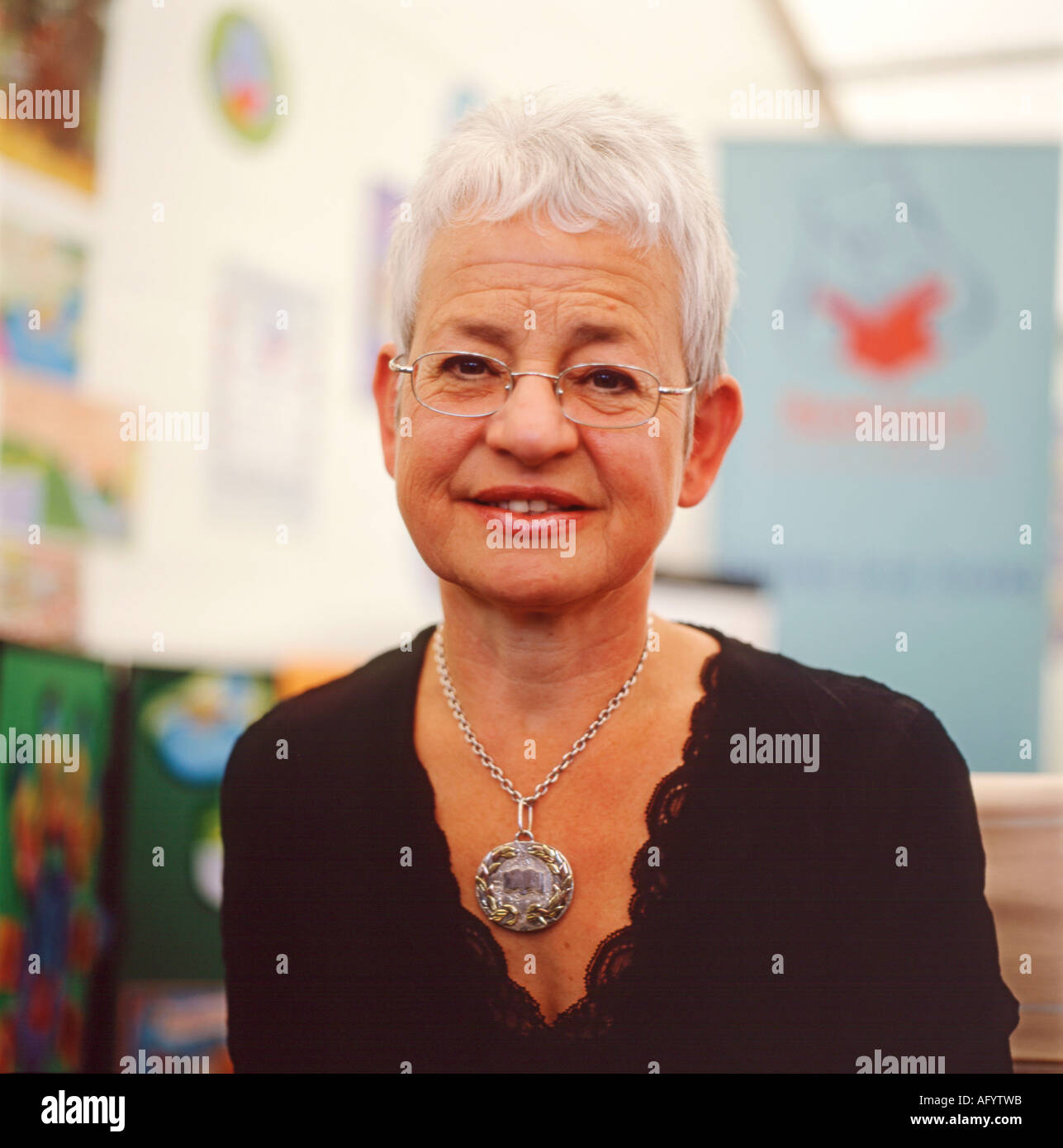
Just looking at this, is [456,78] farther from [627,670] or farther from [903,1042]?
[903,1042]

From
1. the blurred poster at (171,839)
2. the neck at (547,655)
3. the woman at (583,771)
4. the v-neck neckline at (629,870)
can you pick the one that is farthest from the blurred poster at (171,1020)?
the neck at (547,655)

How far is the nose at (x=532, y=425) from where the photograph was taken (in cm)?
104

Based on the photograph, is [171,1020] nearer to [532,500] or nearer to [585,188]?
[532,500]

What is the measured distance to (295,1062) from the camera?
1229 mm

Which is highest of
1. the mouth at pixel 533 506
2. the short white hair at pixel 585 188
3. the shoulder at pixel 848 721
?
the short white hair at pixel 585 188

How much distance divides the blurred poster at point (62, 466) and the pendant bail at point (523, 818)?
3.13ft

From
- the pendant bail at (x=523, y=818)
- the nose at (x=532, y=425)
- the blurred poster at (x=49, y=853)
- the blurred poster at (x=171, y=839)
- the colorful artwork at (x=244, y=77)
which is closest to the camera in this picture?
the nose at (x=532, y=425)

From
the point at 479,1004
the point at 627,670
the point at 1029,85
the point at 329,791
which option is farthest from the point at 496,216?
the point at 1029,85

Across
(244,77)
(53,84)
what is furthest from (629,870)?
(244,77)

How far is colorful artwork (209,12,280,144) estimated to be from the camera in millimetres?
1866

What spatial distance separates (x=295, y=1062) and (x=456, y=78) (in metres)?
1.69

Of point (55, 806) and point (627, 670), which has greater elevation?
point (627, 670)

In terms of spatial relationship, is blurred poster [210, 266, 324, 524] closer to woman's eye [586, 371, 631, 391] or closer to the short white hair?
the short white hair

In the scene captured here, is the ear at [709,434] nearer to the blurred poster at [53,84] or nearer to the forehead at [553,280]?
the forehead at [553,280]
